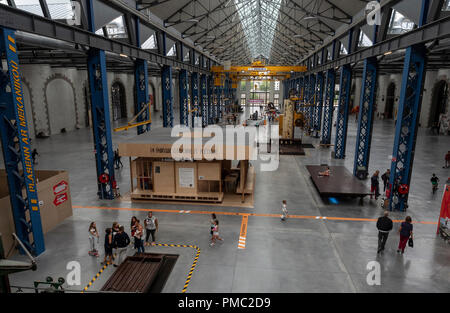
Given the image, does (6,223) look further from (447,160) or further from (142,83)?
(447,160)

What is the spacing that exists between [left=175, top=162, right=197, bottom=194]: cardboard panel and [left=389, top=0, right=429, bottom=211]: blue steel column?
954 centimetres

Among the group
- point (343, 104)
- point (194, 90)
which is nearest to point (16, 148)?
point (343, 104)

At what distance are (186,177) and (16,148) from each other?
745cm

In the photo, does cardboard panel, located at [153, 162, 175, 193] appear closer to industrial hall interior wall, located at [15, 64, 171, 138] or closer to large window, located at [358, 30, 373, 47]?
large window, located at [358, 30, 373, 47]

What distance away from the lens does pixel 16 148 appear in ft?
31.1

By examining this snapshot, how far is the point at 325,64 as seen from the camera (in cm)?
2867

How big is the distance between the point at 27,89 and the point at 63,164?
45.0 ft

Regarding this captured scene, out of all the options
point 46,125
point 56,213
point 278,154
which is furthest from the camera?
point 46,125

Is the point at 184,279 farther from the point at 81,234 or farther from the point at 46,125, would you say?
the point at 46,125

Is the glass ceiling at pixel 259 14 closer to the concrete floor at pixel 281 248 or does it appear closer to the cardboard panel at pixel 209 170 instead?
the cardboard panel at pixel 209 170

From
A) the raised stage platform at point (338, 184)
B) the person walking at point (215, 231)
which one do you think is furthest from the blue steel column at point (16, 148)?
the raised stage platform at point (338, 184)

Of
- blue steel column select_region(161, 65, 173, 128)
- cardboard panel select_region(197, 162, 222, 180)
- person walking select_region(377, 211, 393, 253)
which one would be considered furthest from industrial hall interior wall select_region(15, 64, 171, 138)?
person walking select_region(377, 211, 393, 253)

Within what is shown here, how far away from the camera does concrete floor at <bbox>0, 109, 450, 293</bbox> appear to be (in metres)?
8.66

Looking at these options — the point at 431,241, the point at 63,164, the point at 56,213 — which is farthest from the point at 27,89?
the point at 431,241
